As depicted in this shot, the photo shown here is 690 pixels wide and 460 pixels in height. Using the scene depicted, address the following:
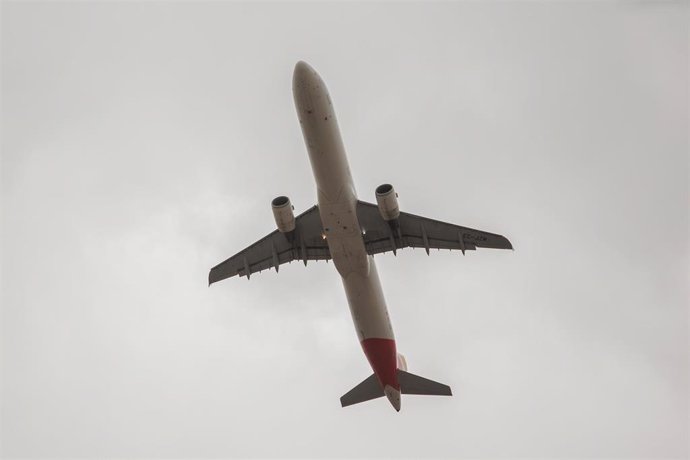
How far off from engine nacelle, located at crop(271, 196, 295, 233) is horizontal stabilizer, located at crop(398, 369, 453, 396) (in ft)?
36.7

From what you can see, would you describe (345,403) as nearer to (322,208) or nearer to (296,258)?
(296,258)

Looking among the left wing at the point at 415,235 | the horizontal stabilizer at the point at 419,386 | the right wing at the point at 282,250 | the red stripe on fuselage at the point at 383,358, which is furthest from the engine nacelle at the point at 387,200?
the horizontal stabilizer at the point at 419,386

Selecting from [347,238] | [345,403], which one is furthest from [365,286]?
[345,403]

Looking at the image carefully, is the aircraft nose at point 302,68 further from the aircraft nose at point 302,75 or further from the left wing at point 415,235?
the left wing at point 415,235

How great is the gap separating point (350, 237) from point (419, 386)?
35.4ft

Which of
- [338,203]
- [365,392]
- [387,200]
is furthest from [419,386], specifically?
[338,203]

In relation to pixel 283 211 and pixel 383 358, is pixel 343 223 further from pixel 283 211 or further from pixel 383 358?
pixel 383 358

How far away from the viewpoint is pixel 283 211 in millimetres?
34062

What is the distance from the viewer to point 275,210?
34.1 metres

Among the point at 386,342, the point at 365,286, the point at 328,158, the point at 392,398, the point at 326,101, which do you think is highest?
the point at 326,101

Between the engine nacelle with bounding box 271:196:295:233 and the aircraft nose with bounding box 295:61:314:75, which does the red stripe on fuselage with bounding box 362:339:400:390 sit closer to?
the engine nacelle with bounding box 271:196:295:233

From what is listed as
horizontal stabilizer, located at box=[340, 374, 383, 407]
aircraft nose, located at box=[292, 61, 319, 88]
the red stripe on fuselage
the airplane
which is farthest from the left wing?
A: horizontal stabilizer, located at box=[340, 374, 383, 407]

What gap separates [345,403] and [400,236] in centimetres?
1102

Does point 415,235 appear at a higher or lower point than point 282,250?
lower
